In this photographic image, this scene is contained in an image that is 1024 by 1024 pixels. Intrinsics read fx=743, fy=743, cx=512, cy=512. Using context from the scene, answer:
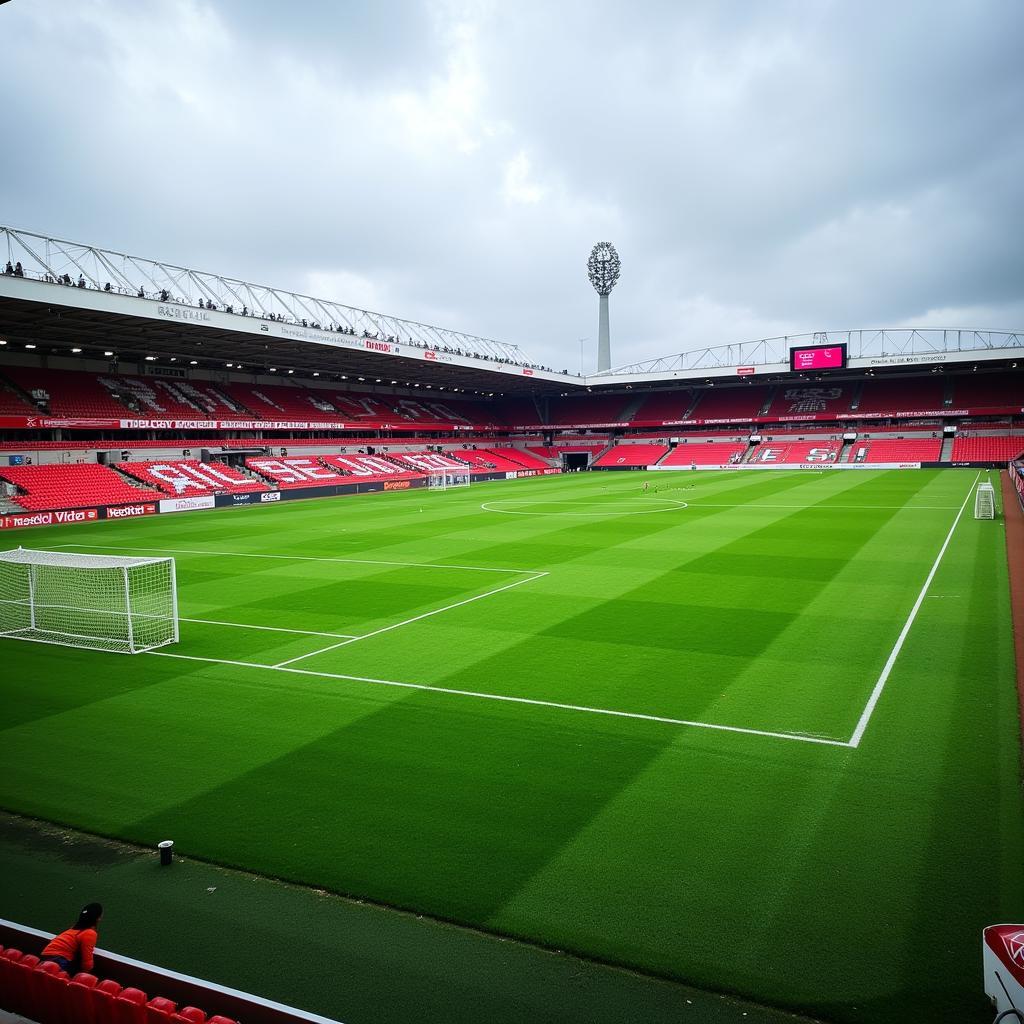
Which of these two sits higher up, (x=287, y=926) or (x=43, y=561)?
(x=43, y=561)

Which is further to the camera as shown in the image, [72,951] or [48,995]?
[72,951]

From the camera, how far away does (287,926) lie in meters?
5.68

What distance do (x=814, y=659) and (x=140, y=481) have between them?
141 ft

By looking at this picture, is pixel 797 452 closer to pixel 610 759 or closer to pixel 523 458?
pixel 523 458

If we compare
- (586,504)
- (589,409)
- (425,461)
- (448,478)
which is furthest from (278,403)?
(589,409)

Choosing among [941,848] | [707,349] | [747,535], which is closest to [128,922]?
[941,848]

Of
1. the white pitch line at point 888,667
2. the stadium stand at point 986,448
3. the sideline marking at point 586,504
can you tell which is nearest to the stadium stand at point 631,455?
the stadium stand at point 986,448

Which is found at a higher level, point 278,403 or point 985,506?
point 278,403

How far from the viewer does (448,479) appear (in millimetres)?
62031

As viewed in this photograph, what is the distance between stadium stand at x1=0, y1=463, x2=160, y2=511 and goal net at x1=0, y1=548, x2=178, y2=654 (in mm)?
20030

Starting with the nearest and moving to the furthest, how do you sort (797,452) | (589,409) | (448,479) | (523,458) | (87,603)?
(87,603) < (448,479) < (797,452) < (523,458) < (589,409)

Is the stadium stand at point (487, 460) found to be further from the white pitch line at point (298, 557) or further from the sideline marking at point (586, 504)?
the white pitch line at point (298, 557)

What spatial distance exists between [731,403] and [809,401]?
8.21 m

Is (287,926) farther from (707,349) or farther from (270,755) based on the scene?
(707,349)
